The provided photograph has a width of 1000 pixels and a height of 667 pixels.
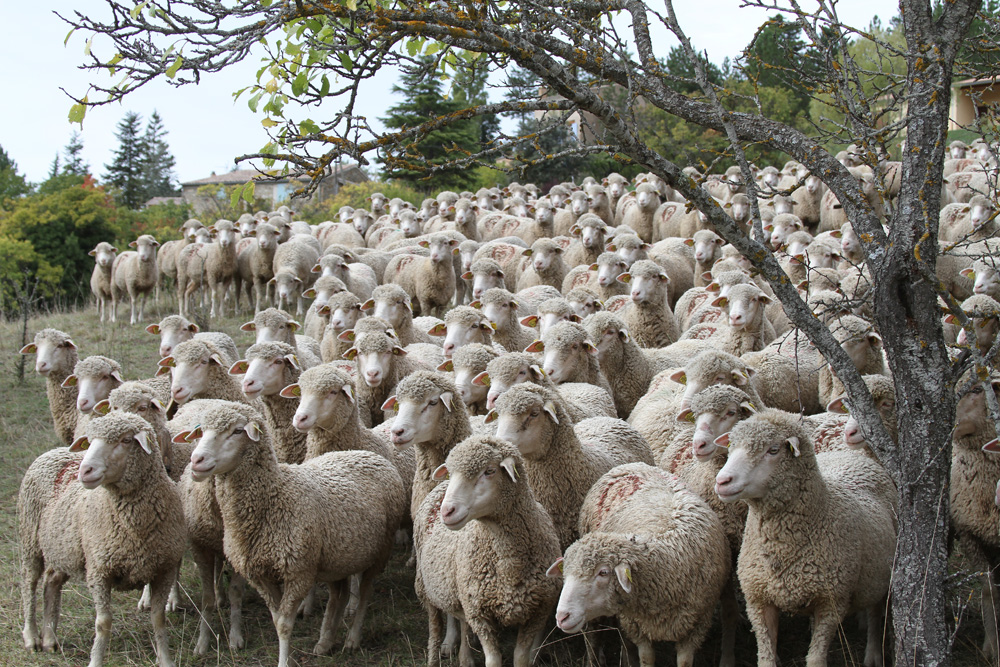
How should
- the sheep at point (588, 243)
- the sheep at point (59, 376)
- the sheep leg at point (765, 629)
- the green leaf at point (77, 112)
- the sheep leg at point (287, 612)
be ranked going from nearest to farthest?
the green leaf at point (77, 112)
the sheep leg at point (765, 629)
the sheep leg at point (287, 612)
the sheep at point (59, 376)
the sheep at point (588, 243)

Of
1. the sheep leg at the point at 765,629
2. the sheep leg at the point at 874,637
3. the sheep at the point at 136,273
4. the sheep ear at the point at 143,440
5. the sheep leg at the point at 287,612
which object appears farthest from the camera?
the sheep at the point at 136,273

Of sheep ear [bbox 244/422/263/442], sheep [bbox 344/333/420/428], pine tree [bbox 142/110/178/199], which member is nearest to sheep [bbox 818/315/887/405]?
sheep [bbox 344/333/420/428]

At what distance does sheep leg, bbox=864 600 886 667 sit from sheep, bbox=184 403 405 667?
9.73ft

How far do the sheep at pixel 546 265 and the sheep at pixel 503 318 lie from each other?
2.94 m

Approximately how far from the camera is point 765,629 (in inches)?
166

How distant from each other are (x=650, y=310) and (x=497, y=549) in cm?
512

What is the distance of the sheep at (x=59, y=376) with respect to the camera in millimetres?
7684

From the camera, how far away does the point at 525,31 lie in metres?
3.63

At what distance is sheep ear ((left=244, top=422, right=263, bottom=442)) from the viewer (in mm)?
4895

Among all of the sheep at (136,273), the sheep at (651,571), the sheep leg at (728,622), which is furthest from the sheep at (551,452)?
the sheep at (136,273)

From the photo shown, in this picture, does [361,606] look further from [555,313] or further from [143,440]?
[555,313]

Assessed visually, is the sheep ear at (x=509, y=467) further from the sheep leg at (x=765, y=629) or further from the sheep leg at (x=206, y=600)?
the sheep leg at (x=206, y=600)

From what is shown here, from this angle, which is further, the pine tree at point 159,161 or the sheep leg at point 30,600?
the pine tree at point 159,161

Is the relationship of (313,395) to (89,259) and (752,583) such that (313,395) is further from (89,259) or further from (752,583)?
(89,259)
